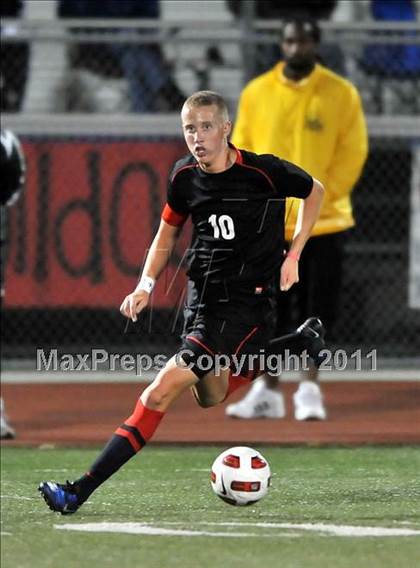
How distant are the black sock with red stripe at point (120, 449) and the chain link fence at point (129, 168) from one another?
5.31 m

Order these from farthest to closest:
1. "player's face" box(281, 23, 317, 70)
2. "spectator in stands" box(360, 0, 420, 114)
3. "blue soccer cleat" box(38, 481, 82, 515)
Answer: "spectator in stands" box(360, 0, 420, 114), "player's face" box(281, 23, 317, 70), "blue soccer cleat" box(38, 481, 82, 515)

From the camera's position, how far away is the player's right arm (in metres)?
6.97

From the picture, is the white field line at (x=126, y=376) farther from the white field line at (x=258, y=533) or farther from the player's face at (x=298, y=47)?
the white field line at (x=258, y=533)

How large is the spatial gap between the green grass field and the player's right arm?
34.8 inches

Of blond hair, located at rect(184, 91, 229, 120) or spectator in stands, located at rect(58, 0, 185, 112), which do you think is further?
spectator in stands, located at rect(58, 0, 185, 112)

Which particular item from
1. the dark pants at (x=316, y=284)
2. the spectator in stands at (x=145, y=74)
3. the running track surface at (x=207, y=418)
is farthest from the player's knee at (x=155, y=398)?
the spectator in stands at (x=145, y=74)

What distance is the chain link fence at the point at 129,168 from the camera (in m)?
12.7

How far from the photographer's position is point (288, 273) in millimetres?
7180

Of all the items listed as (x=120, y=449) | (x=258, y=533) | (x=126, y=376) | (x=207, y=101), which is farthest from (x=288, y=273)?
(x=126, y=376)

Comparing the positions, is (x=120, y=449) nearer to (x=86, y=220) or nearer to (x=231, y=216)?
(x=231, y=216)

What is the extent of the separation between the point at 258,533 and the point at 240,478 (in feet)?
1.79

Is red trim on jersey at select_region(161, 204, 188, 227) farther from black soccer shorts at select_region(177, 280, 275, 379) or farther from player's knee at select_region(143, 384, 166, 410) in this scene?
player's knee at select_region(143, 384, 166, 410)

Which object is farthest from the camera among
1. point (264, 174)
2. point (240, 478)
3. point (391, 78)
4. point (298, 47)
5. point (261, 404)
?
point (391, 78)

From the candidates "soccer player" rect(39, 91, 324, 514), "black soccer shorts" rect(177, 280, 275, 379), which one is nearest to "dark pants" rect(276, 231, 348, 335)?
"soccer player" rect(39, 91, 324, 514)
